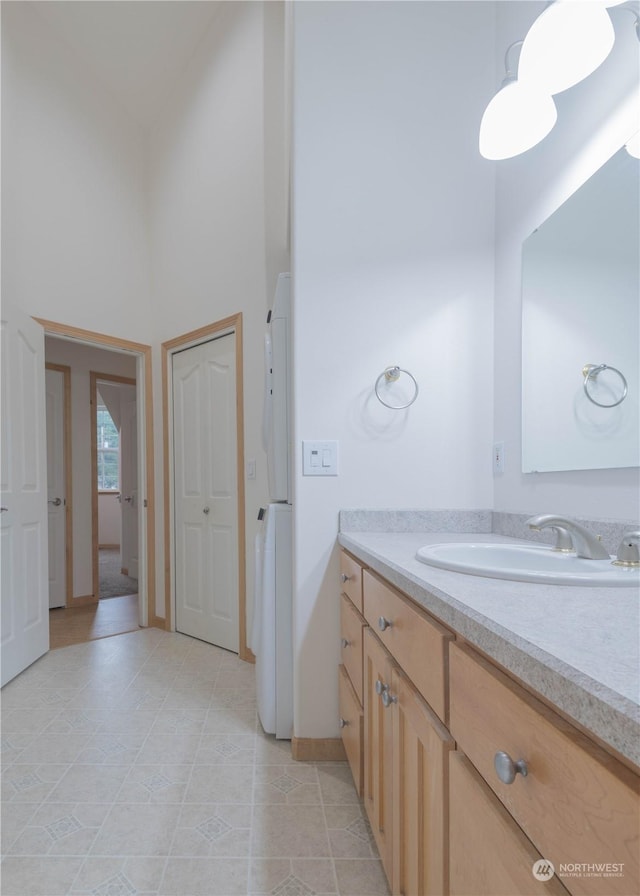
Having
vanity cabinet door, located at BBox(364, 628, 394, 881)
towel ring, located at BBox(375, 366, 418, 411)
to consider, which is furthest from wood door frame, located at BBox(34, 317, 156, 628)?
vanity cabinet door, located at BBox(364, 628, 394, 881)

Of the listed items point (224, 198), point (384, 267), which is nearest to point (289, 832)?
point (384, 267)

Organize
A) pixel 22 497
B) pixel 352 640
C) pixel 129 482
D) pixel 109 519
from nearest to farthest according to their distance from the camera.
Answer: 1. pixel 352 640
2. pixel 22 497
3. pixel 129 482
4. pixel 109 519

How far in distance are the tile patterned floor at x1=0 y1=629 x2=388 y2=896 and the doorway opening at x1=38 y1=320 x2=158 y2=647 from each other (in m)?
1.01

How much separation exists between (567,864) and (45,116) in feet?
13.4

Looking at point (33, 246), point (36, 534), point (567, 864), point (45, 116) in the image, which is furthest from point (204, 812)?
point (45, 116)

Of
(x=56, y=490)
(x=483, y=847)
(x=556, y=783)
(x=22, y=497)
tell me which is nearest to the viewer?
(x=556, y=783)

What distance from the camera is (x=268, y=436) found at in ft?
6.44

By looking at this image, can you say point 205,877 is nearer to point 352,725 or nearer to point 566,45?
point 352,725

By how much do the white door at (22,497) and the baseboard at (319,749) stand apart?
1.66m

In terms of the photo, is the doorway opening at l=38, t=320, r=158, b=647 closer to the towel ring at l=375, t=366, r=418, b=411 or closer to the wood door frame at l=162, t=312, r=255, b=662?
the wood door frame at l=162, t=312, r=255, b=662

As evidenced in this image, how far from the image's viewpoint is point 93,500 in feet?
13.2

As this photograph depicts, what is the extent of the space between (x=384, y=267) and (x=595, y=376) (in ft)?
2.79

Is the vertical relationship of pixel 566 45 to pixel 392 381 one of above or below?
above

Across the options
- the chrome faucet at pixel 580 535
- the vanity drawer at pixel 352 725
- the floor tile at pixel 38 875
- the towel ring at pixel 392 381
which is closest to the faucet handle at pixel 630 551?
the chrome faucet at pixel 580 535
